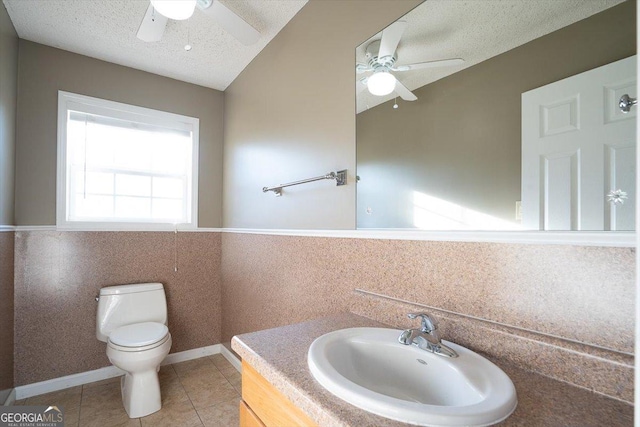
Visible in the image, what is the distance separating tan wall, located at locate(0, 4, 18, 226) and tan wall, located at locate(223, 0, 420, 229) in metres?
1.44

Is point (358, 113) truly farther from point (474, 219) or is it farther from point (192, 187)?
point (192, 187)

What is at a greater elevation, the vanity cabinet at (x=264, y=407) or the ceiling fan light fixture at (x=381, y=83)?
the ceiling fan light fixture at (x=381, y=83)

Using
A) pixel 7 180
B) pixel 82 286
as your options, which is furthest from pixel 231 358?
pixel 7 180

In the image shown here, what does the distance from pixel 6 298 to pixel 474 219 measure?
2.73 metres

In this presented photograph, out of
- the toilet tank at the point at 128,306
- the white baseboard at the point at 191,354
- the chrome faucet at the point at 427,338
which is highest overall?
the chrome faucet at the point at 427,338

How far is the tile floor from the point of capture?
1865 millimetres

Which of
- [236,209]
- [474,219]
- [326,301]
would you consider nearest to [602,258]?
[474,219]

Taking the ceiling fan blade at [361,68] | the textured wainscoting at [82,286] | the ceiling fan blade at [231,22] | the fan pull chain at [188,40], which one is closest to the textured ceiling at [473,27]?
the ceiling fan blade at [361,68]

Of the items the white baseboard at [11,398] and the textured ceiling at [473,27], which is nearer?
the textured ceiling at [473,27]

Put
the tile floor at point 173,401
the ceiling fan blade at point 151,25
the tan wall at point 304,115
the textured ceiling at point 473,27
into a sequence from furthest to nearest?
the tile floor at point 173,401 → the ceiling fan blade at point 151,25 → the tan wall at point 304,115 → the textured ceiling at point 473,27

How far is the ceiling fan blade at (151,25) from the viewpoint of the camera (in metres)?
1.62

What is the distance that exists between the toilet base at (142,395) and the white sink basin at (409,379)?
1.67m

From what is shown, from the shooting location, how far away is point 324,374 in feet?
2.36

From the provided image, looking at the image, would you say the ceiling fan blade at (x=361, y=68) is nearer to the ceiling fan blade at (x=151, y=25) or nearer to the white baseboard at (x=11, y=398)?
the ceiling fan blade at (x=151, y=25)
